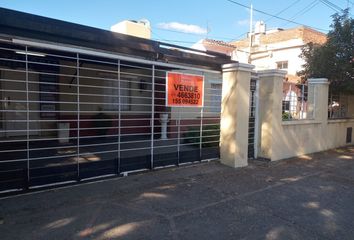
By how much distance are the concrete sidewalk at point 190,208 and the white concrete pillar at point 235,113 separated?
2.62ft

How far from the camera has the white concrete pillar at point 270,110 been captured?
7.81m

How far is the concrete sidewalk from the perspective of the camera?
3.65m

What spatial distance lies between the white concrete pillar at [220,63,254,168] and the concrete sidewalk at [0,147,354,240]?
798 millimetres

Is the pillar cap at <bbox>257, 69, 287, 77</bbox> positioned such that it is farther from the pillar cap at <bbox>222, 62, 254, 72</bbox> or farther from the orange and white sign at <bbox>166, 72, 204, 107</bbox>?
the orange and white sign at <bbox>166, 72, 204, 107</bbox>

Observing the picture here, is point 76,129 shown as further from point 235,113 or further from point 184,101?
point 235,113

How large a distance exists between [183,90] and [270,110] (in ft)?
8.70

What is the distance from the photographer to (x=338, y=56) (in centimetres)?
998

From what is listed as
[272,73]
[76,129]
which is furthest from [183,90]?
[272,73]

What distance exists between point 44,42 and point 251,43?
2195 cm

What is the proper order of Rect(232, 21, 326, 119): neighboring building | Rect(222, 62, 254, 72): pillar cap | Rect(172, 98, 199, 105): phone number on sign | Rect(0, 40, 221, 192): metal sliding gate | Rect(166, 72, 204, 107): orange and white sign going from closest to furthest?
Rect(0, 40, 221, 192): metal sliding gate → Rect(166, 72, 204, 107): orange and white sign → Rect(172, 98, 199, 105): phone number on sign → Rect(222, 62, 254, 72): pillar cap → Rect(232, 21, 326, 119): neighboring building

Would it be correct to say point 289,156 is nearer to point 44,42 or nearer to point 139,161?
point 139,161

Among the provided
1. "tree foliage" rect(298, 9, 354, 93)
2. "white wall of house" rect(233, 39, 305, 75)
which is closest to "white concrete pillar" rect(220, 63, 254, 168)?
"tree foliage" rect(298, 9, 354, 93)

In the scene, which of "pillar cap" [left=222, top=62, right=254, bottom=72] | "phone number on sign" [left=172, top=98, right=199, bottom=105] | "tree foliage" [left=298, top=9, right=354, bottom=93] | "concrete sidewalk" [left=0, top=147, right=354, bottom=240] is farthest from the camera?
"tree foliage" [left=298, top=9, right=354, bottom=93]

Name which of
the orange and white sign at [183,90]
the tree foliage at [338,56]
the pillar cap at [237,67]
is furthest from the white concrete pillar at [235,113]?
the tree foliage at [338,56]
